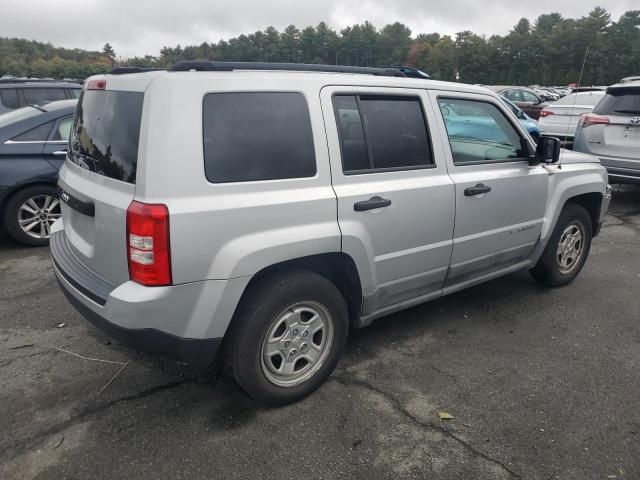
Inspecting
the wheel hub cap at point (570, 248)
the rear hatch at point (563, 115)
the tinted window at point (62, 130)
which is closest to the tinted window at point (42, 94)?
the tinted window at point (62, 130)

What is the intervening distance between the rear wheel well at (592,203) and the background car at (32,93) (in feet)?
24.4

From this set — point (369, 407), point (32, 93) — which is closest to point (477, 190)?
point (369, 407)

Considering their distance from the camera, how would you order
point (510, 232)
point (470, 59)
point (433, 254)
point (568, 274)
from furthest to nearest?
point (470, 59)
point (568, 274)
point (510, 232)
point (433, 254)

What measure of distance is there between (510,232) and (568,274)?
126cm

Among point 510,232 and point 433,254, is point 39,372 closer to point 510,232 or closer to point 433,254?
point 433,254

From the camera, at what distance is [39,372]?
10.6 feet

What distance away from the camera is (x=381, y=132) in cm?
313

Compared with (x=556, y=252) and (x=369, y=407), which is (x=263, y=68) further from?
(x=556, y=252)

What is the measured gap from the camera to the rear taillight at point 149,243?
228cm

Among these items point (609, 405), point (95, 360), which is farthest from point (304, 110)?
point (609, 405)

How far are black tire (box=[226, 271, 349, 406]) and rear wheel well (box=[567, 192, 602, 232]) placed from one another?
2.93 metres

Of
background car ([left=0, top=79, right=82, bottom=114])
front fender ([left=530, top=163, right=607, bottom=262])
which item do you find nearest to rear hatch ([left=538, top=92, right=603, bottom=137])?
front fender ([left=530, top=163, right=607, bottom=262])

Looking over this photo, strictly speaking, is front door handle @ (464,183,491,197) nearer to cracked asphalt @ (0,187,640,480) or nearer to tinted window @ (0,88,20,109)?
cracked asphalt @ (0,187,640,480)

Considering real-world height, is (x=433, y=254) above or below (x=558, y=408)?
above
